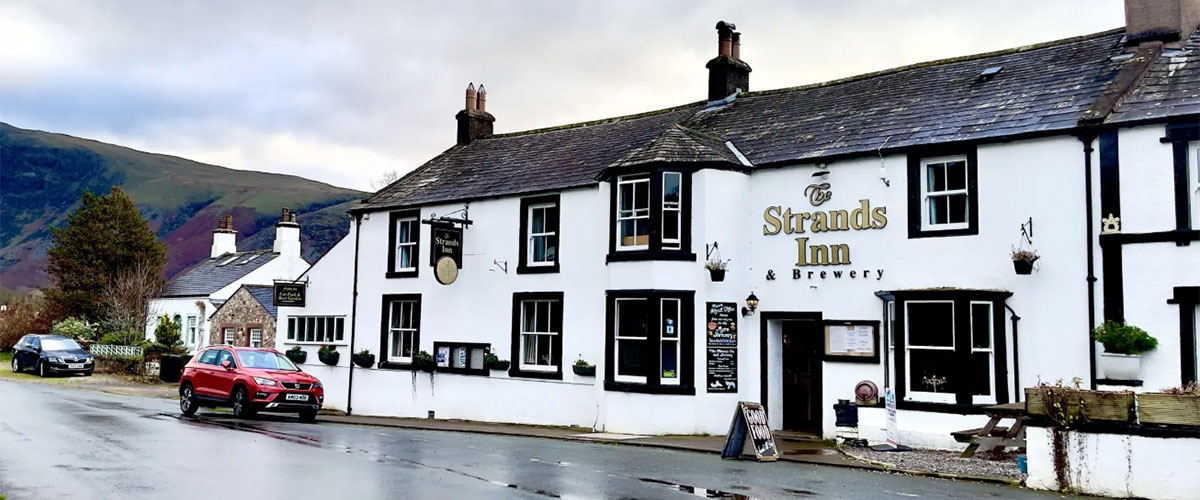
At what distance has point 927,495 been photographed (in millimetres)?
11242

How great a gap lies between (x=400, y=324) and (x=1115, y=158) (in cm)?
1781

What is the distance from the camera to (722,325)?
1928cm

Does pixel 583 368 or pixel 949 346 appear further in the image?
pixel 583 368

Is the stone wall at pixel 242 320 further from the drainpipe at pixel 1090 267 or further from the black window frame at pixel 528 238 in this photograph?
the drainpipe at pixel 1090 267

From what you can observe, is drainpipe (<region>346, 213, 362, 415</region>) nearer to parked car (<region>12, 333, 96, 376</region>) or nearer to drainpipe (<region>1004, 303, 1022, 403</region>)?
drainpipe (<region>1004, 303, 1022, 403</region>)

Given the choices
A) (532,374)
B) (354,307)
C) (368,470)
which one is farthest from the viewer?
(354,307)

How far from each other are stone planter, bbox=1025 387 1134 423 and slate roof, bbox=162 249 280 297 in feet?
132

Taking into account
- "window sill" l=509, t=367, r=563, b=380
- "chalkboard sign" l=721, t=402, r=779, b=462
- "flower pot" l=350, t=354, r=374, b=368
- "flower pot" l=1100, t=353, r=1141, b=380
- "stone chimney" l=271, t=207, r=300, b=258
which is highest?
"stone chimney" l=271, t=207, r=300, b=258

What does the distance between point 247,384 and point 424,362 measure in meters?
5.11

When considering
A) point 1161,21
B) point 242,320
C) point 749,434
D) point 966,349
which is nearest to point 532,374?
point 749,434

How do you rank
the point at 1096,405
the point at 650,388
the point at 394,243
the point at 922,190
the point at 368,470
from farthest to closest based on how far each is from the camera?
the point at 394,243 → the point at 650,388 → the point at 922,190 → the point at 368,470 → the point at 1096,405

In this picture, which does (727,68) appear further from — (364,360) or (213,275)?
(213,275)

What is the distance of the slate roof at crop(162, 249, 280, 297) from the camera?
151 ft

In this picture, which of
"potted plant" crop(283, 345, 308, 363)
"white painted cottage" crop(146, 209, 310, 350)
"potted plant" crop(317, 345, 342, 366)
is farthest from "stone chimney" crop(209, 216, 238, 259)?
"potted plant" crop(317, 345, 342, 366)
